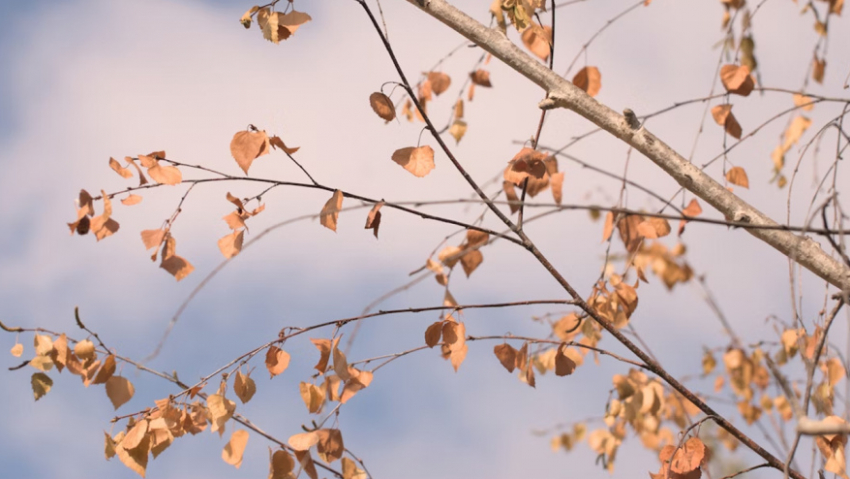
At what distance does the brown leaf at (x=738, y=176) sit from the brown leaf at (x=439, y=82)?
70 cm

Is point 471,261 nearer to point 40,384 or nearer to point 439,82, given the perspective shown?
point 439,82

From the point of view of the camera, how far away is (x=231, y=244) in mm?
1202

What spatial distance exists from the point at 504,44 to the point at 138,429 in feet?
2.72

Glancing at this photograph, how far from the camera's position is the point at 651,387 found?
1871 millimetres

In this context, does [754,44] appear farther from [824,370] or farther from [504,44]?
[504,44]

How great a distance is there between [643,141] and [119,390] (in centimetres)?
94

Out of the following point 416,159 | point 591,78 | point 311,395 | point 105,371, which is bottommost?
point 311,395

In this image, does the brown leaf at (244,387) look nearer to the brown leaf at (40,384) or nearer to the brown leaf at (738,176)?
the brown leaf at (40,384)

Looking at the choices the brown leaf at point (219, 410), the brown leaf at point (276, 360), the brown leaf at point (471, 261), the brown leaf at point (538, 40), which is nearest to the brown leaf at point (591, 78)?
the brown leaf at point (538, 40)

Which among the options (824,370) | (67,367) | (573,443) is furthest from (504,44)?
(573,443)

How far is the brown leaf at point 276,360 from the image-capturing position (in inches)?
48.6

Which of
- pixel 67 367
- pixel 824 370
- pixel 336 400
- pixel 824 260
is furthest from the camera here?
pixel 824 370

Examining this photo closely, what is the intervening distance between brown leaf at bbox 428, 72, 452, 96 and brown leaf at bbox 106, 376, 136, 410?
0.99 m

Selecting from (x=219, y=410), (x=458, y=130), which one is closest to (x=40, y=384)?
(x=219, y=410)
